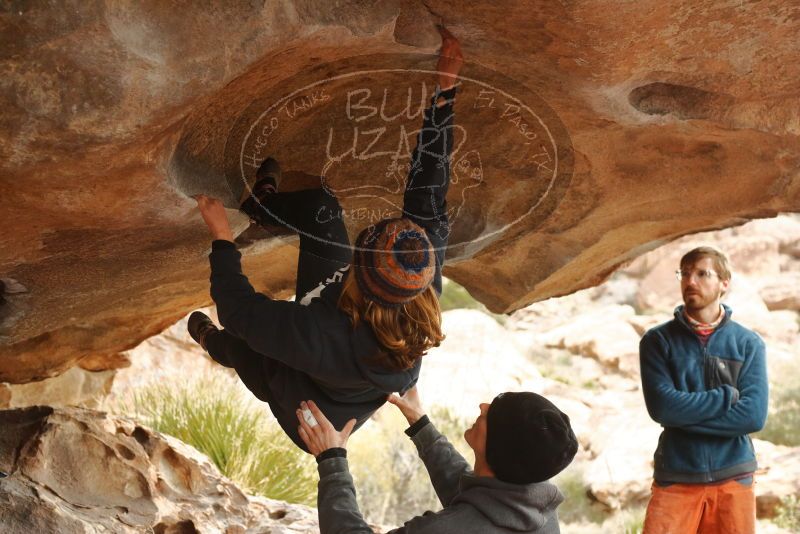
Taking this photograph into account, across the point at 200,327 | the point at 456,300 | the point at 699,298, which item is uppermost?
the point at 456,300

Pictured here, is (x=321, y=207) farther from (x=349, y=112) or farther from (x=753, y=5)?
(x=753, y=5)

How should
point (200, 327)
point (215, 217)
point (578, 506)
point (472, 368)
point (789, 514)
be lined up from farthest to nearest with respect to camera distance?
point (472, 368) → point (578, 506) → point (789, 514) → point (200, 327) → point (215, 217)

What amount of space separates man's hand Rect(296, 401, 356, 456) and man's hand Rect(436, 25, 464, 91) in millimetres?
1110

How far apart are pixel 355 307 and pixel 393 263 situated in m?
0.21

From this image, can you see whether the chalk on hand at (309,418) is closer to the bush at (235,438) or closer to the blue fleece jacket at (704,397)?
the blue fleece jacket at (704,397)

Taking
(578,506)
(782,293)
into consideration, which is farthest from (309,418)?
(782,293)

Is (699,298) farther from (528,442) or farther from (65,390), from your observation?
(65,390)

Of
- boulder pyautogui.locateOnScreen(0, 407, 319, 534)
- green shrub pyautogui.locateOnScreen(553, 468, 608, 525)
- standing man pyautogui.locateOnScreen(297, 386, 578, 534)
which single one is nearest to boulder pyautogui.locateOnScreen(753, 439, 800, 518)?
green shrub pyautogui.locateOnScreen(553, 468, 608, 525)

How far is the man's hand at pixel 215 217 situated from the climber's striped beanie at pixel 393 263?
21.1 inches

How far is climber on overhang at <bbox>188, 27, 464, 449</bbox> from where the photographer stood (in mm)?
2527

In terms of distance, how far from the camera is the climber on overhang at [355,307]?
8.29ft

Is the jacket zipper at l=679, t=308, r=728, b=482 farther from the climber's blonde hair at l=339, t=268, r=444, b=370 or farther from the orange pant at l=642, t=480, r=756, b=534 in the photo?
the climber's blonde hair at l=339, t=268, r=444, b=370

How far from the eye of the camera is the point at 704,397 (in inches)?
143

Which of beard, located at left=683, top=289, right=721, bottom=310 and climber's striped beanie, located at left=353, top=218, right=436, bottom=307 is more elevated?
beard, located at left=683, top=289, right=721, bottom=310
